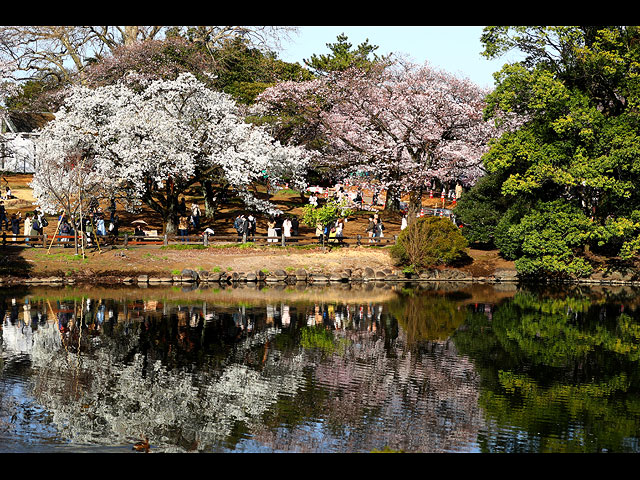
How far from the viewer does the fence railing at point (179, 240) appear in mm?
39781

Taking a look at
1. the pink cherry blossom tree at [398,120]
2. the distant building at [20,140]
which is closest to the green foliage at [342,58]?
the pink cherry blossom tree at [398,120]

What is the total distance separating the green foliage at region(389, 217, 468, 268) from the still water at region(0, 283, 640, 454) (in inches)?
294

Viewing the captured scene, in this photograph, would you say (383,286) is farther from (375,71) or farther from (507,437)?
(507,437)

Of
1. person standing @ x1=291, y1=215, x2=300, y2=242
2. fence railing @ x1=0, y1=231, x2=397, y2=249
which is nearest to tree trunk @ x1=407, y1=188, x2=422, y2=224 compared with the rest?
fence railing @ x1=0, y1=231, x2=397, y2=249

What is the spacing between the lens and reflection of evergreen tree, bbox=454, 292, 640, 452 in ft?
45.8

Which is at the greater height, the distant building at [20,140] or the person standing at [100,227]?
the distant building at [20,140]

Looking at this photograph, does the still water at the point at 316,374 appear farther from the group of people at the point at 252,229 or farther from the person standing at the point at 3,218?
the person standing at the point at 3,218

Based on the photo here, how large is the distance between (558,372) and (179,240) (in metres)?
27.4

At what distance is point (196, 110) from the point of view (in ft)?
146

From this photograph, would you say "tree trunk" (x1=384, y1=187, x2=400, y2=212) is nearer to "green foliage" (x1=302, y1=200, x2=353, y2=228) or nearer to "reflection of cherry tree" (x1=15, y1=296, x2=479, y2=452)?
"green foliage" (x1=302, y1=200, x2=353, y2=228)

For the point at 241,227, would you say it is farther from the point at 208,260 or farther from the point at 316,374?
the point at 316,374

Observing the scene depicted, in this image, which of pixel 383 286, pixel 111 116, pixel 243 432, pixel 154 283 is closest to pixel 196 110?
pixel 111 116

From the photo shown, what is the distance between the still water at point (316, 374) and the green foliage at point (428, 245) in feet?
24.5

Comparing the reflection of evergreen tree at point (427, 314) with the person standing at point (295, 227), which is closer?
the reflection of evergreen tree at point (427, 314)
